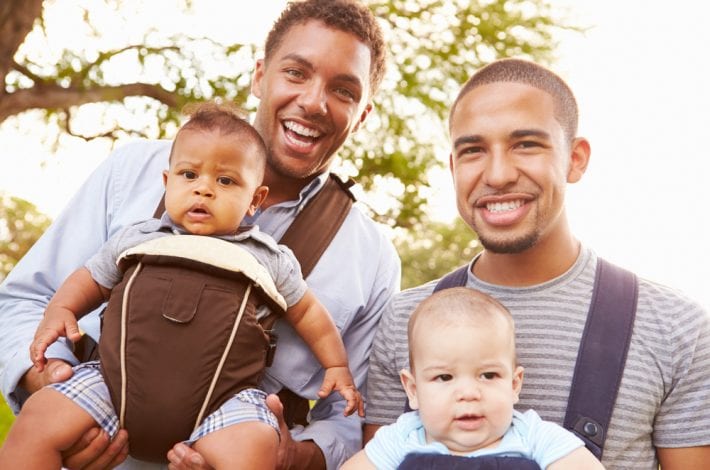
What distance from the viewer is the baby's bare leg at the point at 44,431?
2650 mm

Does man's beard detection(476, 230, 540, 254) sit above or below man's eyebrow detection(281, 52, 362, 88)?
Answer: below

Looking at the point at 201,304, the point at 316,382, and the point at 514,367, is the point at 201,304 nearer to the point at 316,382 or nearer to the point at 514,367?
the point at 316,382

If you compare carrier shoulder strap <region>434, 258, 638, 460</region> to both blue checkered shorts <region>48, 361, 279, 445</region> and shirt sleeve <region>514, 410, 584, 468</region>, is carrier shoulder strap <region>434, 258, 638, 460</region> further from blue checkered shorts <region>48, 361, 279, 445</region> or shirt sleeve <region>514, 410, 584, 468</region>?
blue checkered shorts <region>48, 361, 279, 445</region>

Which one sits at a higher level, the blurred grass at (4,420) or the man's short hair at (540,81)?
the man's short hair at (540,81)

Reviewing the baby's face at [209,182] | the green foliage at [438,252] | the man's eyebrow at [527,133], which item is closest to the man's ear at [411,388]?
the baby's face at [209,182]

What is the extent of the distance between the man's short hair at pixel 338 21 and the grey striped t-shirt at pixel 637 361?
57.4 inches

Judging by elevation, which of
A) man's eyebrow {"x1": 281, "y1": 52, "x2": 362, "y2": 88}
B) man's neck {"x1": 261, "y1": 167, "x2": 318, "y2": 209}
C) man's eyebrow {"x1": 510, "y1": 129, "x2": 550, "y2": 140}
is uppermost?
man's eyebrow {"x1": 281, "y1": 52, "x2": 362, "y2": 88}

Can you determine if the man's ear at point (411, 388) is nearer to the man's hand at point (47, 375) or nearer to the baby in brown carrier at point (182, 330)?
the baby in brown carrier at point (182, 330)

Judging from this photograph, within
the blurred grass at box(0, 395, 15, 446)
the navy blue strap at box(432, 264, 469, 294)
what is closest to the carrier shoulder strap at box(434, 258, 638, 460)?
the navy blue strap at box(432, 264, 469, 294)

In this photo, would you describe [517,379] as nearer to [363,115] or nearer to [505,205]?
[505,205]

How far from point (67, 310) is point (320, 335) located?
934mm

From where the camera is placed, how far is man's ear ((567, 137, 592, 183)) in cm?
325

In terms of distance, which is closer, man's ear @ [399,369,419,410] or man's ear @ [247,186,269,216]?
man's ear @ [399,369,419,410]

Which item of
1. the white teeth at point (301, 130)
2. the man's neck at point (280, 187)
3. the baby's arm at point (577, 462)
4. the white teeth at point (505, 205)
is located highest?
the white teeth at point (301, 130)
